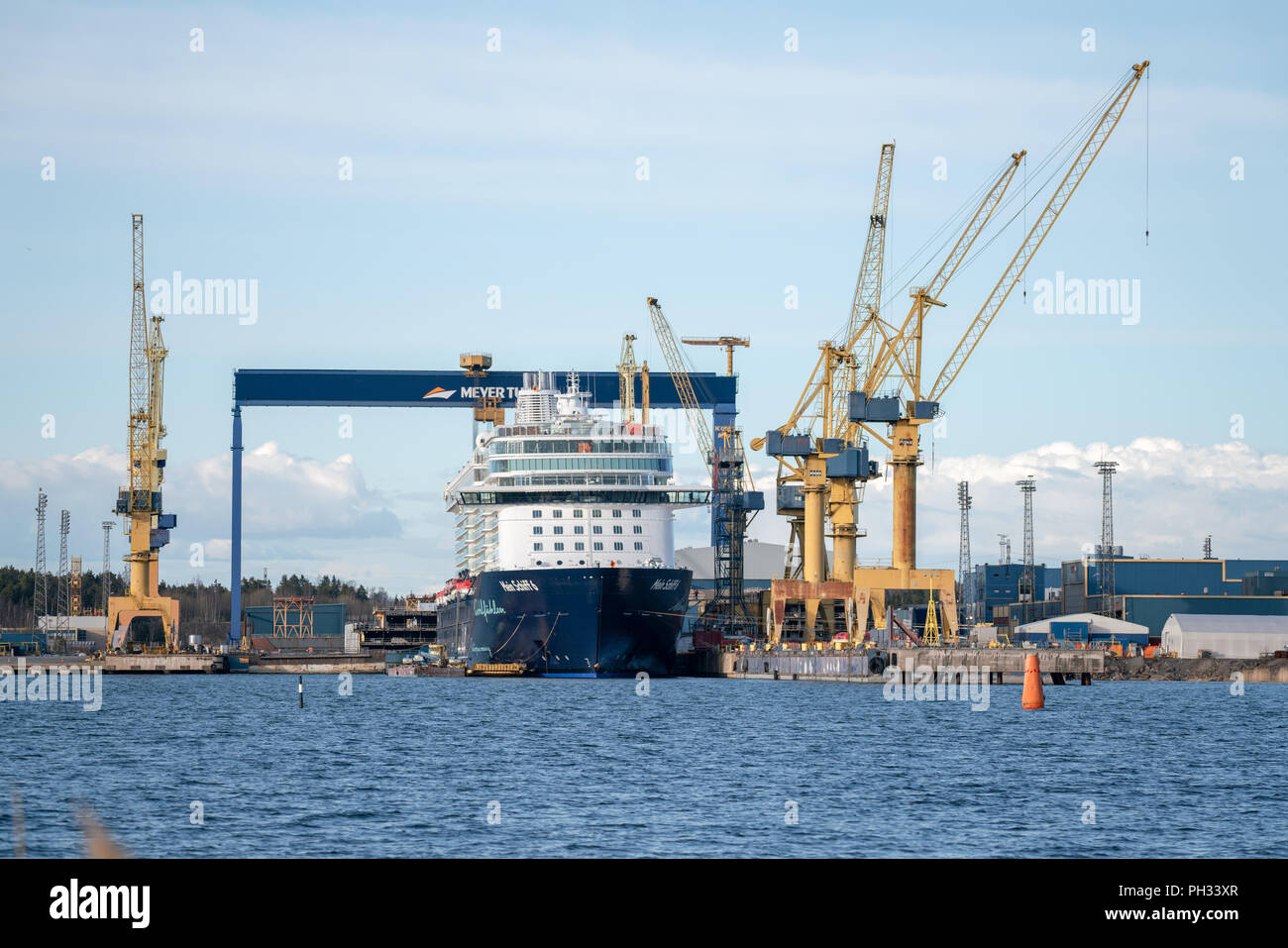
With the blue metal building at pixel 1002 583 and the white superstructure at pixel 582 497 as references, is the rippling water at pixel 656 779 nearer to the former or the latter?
the white superstructure at pixel 582 497

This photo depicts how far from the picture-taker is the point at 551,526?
9650 centimetres

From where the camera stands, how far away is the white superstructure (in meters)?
96.1

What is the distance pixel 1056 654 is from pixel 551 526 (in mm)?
35177

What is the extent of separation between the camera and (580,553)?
95.7 m

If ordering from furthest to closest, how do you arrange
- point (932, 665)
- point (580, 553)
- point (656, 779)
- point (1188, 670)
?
point (1188, 670)
point (932, 665)
point (580, 553)
point (656, 779)

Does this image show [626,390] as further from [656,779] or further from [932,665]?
[656,779]

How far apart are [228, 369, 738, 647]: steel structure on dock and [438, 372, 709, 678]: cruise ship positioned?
20.1 m

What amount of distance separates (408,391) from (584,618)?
41.7 m
